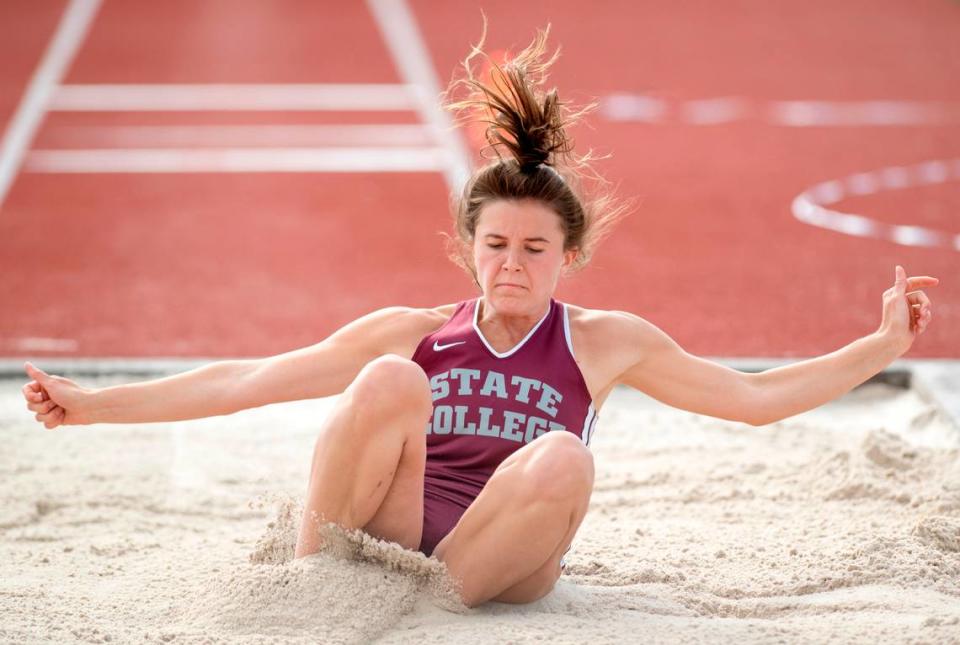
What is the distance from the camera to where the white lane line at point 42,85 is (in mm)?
9039

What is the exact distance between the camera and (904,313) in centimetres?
369

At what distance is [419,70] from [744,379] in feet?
26.3

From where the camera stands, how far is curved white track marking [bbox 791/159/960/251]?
7521 mm

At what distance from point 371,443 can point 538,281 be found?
23.3 inches

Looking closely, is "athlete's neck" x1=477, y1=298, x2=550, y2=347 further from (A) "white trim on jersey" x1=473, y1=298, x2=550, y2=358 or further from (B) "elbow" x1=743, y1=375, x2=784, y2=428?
(B) "elbow" x1=743, y1=375, x2=784, y2=428

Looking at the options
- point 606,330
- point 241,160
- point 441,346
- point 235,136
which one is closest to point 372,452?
point 441,346

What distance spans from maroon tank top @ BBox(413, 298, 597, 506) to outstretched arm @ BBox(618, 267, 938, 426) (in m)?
0.18

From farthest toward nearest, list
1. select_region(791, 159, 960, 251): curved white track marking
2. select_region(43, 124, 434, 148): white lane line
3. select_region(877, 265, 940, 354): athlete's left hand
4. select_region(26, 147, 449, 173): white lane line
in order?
select_region(43, 124, 434, 148): white lane line → select_region(26, 147, 449, 173): white lane line → select_region(791, 159, 960, 251): curved white track marking → select_region(877, 265, 940, 354): athlete's left hand

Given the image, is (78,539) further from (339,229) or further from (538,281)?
(339,229)

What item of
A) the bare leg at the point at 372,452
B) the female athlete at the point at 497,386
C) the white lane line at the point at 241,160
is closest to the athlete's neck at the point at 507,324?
the female athlete at the point at 497,386

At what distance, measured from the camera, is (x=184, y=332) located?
627 cm

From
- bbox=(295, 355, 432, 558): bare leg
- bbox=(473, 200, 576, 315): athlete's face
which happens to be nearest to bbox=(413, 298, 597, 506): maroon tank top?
bbox=(473, 200, 576, 315): athlete's face

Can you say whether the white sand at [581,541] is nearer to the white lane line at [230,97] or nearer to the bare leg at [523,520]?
the bare leg at [523,520]

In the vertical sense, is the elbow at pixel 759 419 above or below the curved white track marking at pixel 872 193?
below
